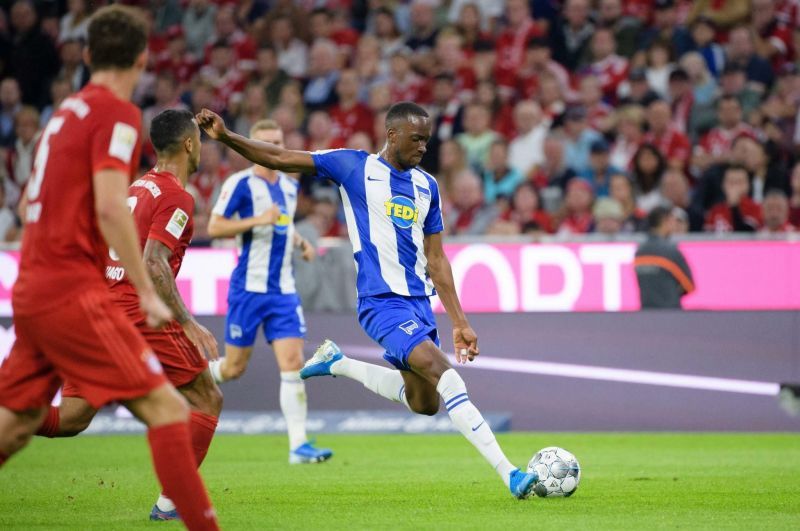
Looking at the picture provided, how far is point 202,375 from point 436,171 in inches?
359

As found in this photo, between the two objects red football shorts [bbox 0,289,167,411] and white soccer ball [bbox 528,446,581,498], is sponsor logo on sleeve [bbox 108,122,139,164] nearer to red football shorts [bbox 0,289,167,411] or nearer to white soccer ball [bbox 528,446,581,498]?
red football shorts [bbox 0,289,167,411]

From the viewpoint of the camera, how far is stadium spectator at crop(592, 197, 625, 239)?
13469mm

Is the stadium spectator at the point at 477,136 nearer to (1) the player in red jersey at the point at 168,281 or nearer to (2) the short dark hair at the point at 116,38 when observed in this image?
(1) the player in red jersey at the point at 168,281

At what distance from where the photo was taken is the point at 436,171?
15.8 metres

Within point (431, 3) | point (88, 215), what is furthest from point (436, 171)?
point (88, 215)

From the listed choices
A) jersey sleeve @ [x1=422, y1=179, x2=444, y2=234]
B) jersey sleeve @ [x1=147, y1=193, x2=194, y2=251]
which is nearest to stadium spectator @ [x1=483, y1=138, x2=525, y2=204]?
jersey sleeve @ [x1=422, y1=179, x2=444, y2=234]

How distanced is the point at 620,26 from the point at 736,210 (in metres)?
4.03

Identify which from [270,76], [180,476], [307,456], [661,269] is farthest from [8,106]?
[180,476]

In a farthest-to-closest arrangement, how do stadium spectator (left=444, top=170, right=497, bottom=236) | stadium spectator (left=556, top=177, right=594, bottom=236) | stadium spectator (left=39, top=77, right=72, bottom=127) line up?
stadium spectator (left=39, top=77, right=72, bottom=127) < stadium spectator (left=444, top=170, right=497, bottom=236) < stadium spectator (left=556, top=177, right=594, bottom=236)

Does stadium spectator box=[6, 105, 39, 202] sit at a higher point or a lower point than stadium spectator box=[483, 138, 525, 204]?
higher

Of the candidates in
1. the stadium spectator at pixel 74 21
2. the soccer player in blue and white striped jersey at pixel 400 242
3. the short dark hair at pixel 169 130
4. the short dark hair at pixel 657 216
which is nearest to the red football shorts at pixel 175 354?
the short dark hair at pixel 169 130

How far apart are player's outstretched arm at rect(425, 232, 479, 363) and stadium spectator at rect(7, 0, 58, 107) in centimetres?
1238

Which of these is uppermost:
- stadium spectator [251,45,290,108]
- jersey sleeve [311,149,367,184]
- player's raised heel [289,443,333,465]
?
stadium spectator [251,45,290,108]

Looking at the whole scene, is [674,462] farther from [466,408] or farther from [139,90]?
[139,90]
